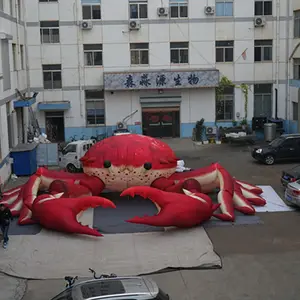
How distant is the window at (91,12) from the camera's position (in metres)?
32.1

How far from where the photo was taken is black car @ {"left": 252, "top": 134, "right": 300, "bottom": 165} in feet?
84.1

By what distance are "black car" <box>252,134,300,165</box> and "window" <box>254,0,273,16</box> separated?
9452mm

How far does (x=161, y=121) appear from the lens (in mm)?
33531

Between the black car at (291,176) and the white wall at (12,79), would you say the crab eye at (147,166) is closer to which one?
the black car at (291,176)

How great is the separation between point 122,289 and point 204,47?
2513cm

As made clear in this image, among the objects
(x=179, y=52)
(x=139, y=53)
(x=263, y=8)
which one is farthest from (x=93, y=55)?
(x=263, y=8)

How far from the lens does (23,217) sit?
1630 cm

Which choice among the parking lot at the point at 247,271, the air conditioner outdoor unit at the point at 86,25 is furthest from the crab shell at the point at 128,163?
the air conditioner outdoor unit at the point at 86,25

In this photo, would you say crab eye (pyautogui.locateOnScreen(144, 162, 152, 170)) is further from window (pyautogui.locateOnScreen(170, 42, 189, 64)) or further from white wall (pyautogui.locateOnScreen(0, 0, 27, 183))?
window (pyautogui.locateOnScreen(170, 42, 189, 64))

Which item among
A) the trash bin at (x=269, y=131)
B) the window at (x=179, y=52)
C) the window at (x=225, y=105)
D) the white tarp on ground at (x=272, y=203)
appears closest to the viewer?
the white tarp on ground at (x=272, y=203)

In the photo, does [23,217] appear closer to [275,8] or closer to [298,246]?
[298,246]

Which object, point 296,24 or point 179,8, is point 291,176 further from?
point 179,8

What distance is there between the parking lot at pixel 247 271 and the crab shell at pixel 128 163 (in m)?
2.79

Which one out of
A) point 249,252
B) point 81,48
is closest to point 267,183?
point 249,252
